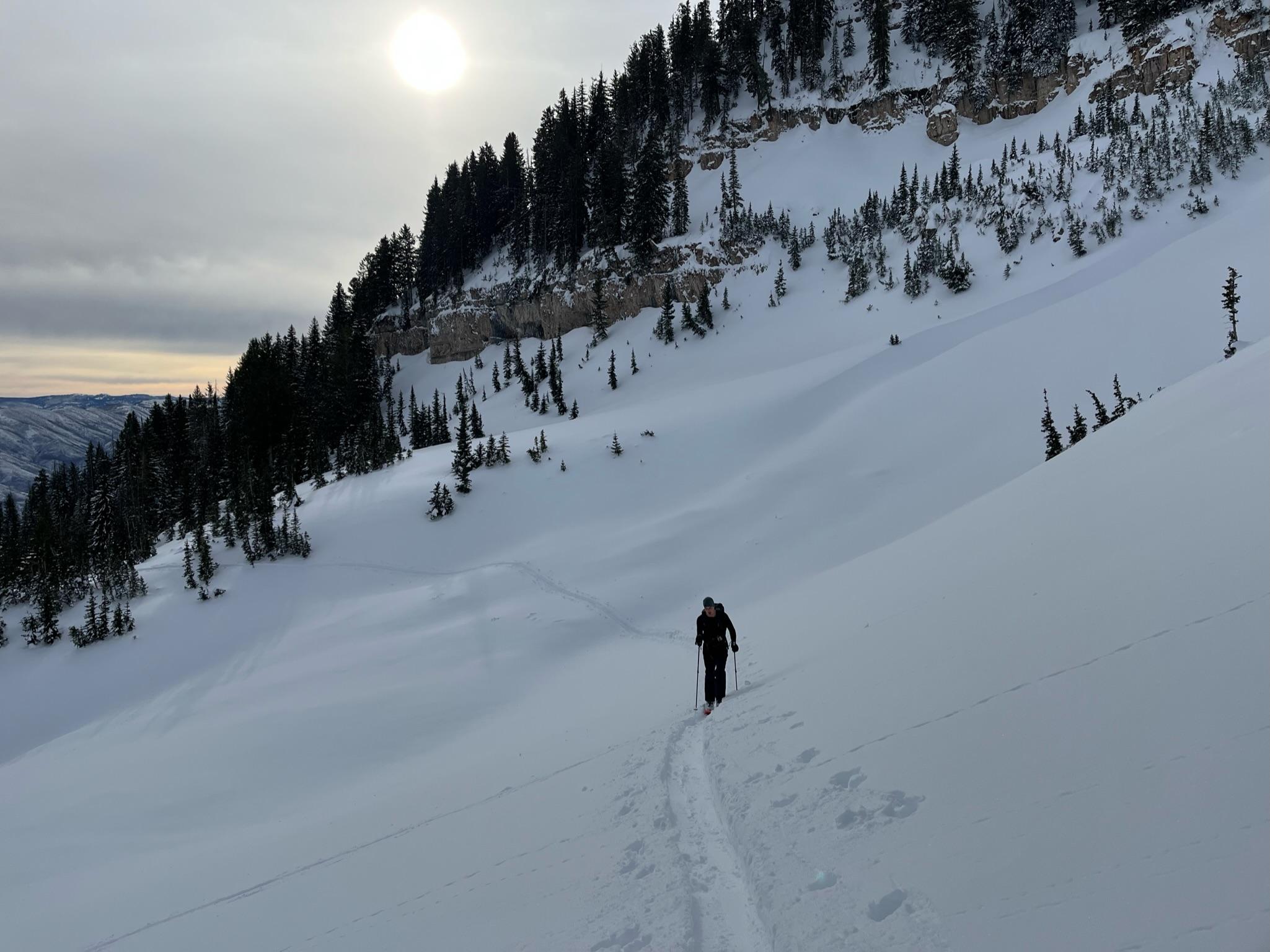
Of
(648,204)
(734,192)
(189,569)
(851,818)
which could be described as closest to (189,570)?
(189,569)

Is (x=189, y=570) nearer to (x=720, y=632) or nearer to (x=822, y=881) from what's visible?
(x=720, y=632)

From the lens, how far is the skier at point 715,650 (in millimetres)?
9250

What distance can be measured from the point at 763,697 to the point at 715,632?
1235 mm

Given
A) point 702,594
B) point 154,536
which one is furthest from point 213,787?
point 154,536

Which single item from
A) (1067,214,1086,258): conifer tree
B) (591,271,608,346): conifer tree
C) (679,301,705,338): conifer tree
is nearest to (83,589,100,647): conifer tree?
(679,301,705,338): conifer tree

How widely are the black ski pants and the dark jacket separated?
44 millimetres

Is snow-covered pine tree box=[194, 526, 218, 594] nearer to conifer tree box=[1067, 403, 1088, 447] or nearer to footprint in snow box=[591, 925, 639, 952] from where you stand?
footprint in snow box=[591, 925, 639, 952]

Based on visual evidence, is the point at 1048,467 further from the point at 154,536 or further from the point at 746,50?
the point at 746,50

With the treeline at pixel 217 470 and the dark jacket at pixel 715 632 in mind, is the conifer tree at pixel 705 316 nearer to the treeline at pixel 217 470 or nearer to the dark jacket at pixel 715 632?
the treeline at pixel 217 470

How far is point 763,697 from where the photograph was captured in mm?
8484

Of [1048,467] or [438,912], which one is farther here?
[1048,467]

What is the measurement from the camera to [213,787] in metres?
11.3

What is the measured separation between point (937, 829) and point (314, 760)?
11.6 metres

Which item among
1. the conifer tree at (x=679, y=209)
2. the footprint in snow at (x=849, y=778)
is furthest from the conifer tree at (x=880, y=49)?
the footprint in snow at (x=849, y=778)
